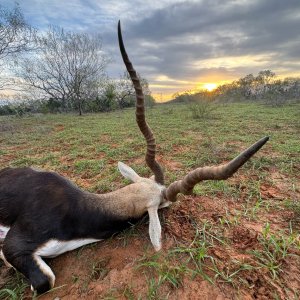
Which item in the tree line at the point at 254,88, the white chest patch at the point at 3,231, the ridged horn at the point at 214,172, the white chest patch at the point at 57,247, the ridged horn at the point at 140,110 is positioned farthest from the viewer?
the tree line at the point at 254,88

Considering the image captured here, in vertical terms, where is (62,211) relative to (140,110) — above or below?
below

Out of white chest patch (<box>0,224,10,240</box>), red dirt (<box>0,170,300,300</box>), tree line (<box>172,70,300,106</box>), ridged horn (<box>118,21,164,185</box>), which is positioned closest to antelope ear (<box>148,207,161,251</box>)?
red dirt (<box>0,170,300,300</box>)

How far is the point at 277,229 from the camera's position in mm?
2645

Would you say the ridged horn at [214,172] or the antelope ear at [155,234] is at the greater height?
the ridged horn at [214,172]

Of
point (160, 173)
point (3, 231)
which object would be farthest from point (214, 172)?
point (3, 231)

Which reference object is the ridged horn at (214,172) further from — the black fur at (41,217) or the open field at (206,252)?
the black fur at (41,217)

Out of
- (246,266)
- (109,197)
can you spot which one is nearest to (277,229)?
(246,266)

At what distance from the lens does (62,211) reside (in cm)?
243

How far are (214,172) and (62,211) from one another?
1428 millimetres

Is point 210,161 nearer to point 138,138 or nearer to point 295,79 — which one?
point 138,138

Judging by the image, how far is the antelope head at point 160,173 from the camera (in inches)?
71.1

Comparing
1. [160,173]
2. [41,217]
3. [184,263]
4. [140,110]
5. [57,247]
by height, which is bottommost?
[184,263]

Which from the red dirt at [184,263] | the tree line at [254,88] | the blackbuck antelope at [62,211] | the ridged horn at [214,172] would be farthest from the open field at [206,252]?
the tree line at [254,88]

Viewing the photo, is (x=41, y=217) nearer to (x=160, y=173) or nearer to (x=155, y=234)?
(x=155, y=234)
